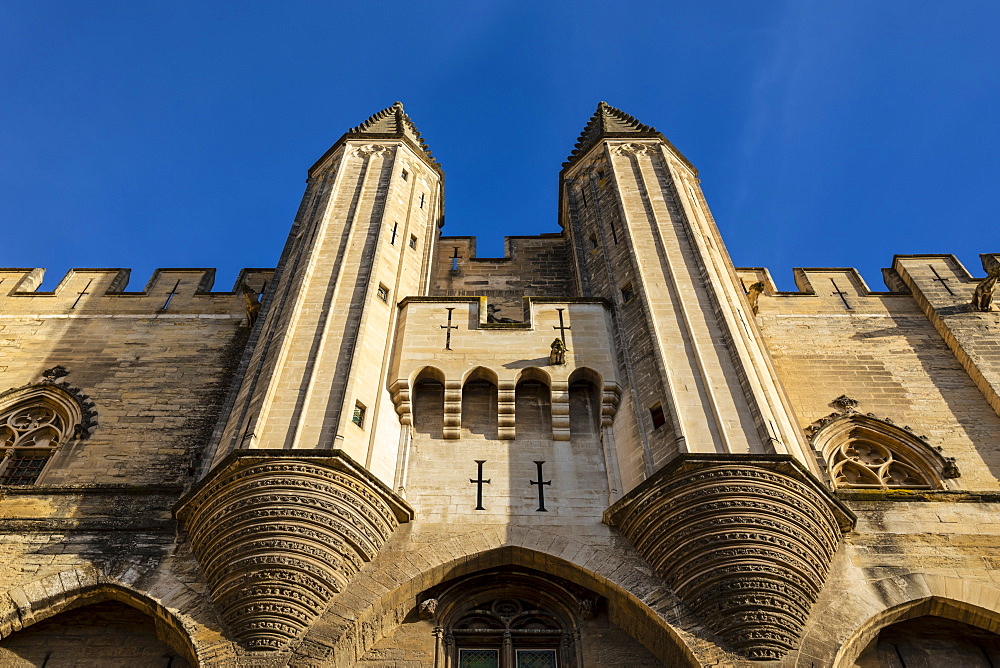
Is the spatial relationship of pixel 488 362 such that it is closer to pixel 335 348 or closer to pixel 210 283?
pixel 335 348

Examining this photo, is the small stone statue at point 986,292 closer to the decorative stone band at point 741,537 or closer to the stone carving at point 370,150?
the decorative stone band at point 741,537

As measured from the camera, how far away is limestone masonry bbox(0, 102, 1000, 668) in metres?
9.91

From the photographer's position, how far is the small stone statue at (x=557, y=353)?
1302cm

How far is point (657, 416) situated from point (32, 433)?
29.4 ft

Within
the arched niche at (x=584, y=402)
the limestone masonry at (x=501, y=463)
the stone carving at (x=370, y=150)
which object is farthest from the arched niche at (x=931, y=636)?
the stone carving at (x=370, y=150)

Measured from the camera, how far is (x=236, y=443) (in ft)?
37.1

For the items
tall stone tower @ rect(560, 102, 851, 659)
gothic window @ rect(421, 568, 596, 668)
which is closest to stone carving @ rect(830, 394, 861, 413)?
tall stone tower @ rect(560, 102, 851, 659)

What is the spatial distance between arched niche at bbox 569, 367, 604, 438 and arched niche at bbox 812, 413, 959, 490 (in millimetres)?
3353

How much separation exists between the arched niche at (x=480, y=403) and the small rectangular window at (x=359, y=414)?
4.56 feet

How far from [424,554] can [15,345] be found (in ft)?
29.4

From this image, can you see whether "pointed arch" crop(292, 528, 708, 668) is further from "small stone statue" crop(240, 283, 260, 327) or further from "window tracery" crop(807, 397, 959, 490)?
"small stone statue" crop(240, 283, 260, 327)

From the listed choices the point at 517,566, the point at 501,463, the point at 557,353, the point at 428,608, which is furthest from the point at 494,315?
the point at 428,608

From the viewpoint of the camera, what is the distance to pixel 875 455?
13.9m

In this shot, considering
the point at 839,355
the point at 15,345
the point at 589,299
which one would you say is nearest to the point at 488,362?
the point at 589,299
